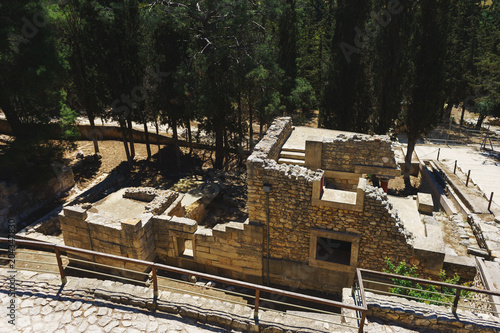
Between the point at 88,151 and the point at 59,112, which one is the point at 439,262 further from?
the point at 88,151

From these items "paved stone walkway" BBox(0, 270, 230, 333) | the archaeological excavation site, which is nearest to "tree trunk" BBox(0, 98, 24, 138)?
the archaeological excavation site

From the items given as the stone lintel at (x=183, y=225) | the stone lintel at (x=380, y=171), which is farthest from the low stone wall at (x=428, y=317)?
the stone lintel at (x=380, y=171)

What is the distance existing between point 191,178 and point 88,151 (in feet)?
28.6

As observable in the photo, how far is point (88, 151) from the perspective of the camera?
2252 cm

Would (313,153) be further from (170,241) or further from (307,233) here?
(170,241)

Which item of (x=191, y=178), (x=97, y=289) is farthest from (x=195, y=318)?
(x=191, y=178)

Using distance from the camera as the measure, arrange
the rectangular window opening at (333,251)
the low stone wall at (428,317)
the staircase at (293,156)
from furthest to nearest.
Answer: the staircase at (293,156), the rectangular window opening at (333,251), the low stone wall at (428,317)

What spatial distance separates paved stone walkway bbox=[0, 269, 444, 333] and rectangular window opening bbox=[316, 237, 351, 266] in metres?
→ 4.52

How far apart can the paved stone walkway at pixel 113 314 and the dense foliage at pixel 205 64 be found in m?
11.0

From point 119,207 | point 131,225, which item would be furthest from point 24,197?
point 131,225

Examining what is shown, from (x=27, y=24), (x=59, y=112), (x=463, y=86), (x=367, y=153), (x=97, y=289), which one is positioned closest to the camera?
(x=97, y=289)

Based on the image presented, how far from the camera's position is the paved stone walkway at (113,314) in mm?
5441

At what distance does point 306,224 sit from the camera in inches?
391

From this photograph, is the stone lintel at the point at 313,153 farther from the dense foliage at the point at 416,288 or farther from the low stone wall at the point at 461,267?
the low stone wall at the point at 461,267
